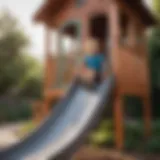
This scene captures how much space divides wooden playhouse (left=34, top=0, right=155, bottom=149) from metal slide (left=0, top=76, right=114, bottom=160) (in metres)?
0.66

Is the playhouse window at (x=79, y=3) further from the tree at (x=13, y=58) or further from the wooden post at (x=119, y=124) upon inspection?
the tree at (x=13, y=58)

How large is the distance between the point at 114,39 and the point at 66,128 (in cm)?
258

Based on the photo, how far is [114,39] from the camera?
7785 mm

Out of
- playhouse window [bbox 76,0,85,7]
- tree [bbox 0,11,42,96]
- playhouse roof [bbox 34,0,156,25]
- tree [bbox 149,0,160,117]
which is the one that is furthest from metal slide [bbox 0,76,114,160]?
tree [bbox 0,11,42,96]

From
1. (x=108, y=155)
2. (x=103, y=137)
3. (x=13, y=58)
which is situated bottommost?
(x=108, y=155)

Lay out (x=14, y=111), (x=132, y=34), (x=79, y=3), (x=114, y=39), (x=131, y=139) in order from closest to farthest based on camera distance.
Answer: (x=114, y=39), (x=131, y=139), (x=79, y=3), (x=132, y=34), (x=14, y=111)

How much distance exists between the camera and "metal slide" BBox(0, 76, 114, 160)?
5.24m

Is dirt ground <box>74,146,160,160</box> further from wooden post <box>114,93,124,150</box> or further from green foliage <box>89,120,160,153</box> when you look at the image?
green foliage <box>89,120,160,153</box>

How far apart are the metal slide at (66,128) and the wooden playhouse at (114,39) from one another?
0.66 meters

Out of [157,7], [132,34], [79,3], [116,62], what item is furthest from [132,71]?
[157,7]

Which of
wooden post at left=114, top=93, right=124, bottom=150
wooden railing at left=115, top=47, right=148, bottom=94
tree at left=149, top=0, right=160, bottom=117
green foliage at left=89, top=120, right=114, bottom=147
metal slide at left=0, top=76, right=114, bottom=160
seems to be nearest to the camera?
metal slide at left=0, top=76, right=114, bottom=160

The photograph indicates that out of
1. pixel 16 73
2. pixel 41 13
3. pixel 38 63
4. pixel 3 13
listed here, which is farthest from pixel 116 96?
pixel 38 63

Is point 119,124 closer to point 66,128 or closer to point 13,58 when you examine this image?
point 66,128

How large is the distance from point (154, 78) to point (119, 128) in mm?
5283
